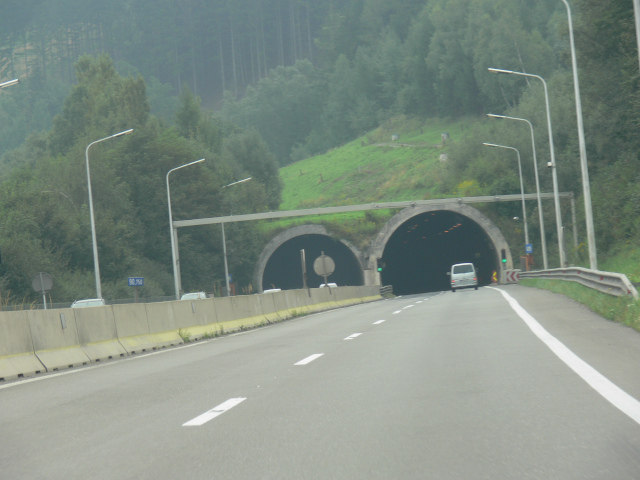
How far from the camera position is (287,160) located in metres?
148

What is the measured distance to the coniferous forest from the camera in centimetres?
4522

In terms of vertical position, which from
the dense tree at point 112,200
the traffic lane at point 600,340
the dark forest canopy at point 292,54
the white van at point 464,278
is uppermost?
the dark forest canopy at point 292,54

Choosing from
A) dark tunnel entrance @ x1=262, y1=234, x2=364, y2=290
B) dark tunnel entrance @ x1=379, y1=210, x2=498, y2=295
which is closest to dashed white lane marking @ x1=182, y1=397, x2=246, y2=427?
dark tunnel entrance @ x1=379, y1=210, x2=498, y2=295

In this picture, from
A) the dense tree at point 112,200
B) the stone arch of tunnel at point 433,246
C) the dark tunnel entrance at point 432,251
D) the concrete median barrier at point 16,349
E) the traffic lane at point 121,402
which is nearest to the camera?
the traffic lane at point 121,402

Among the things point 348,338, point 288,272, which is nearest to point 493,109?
point 288,272

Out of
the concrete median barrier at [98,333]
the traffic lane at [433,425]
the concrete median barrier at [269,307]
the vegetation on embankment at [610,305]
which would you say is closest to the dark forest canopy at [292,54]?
the concrete median barrier at [269,307]

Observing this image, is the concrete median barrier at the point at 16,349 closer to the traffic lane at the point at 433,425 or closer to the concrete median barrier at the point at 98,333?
the concrete median barrier at the point at 98,333

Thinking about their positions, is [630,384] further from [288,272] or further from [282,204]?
[282,204]

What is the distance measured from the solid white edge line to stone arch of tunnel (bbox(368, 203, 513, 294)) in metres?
51.0

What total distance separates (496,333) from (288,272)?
64.3 meters

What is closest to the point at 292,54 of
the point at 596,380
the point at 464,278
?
the point at 464,278

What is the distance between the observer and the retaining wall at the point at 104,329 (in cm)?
1192

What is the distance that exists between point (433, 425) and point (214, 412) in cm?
200

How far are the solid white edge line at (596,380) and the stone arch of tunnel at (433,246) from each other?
51.0 metres
